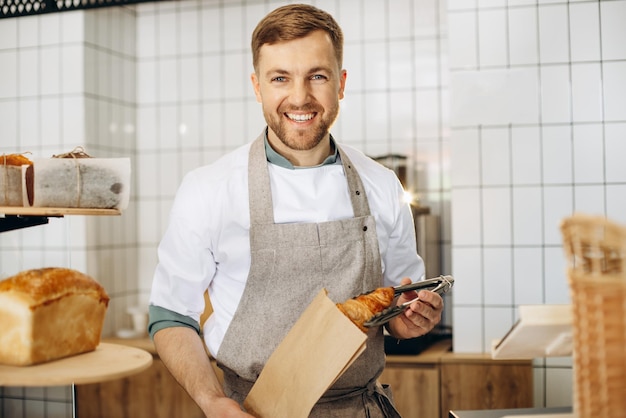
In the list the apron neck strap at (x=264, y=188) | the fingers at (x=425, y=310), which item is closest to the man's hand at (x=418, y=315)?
the fingers at (x=425, y=310)

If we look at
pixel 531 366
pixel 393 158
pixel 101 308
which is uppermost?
pixel 393 158

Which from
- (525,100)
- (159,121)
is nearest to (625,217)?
(525,100)

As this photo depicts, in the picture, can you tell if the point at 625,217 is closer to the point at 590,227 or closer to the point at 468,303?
the point at 468,303

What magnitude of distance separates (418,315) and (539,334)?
623 mm

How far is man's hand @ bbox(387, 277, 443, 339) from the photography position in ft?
5.16

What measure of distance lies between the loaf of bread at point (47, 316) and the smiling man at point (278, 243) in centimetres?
23

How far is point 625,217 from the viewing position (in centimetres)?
289

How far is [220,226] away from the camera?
171 cm

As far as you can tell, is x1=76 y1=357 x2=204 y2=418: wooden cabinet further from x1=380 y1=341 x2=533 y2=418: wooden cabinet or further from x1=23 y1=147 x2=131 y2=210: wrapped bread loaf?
x1=23 y1=147 x2=131 y2=210: wrapped bread loaf

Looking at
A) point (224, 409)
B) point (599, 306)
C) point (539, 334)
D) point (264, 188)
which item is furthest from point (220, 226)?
point (599, 306)

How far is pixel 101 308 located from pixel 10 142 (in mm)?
2352

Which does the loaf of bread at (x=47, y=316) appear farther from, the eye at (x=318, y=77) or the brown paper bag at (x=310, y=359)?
the eye at (x=318, y=77)

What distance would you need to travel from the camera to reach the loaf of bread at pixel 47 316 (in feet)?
4.34

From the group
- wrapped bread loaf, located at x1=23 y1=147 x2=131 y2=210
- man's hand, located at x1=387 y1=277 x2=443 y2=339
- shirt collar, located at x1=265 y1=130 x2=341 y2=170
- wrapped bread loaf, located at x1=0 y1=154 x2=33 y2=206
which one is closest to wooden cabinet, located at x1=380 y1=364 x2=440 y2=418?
man's hand, located at x1=387 y1=277 x2=443 y2=339
